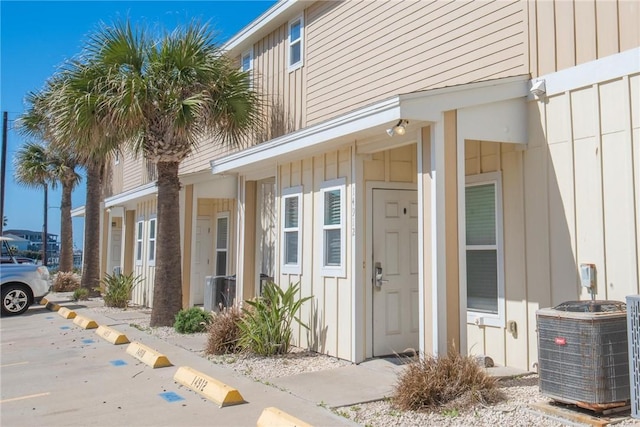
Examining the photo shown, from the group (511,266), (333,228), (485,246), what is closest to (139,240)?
(333,228)

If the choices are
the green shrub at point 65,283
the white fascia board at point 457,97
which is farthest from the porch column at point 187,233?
the green shrub at point 65,283

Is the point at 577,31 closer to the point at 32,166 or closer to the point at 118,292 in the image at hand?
the point at 118,292

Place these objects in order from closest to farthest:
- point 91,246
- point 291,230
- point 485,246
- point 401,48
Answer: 1. point 485,246
2. point 401,48
3. point 291,230
4. point 91,246

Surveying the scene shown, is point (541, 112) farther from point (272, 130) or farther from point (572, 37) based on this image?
point (272, 130)

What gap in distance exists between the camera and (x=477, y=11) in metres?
7.25

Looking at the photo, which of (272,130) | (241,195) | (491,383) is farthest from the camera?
(272,130)

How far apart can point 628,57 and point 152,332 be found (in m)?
8.85

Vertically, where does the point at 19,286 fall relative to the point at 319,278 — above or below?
below

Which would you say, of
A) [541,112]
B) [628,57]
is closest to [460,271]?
[541,112]

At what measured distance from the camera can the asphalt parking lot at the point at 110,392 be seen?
5258 millimetres

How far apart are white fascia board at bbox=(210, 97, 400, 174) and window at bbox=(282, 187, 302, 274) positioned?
→ 0.70m

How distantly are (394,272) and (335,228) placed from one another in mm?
1062

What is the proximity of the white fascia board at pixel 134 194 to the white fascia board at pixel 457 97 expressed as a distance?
9.29 m

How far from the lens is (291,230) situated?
9.23m
